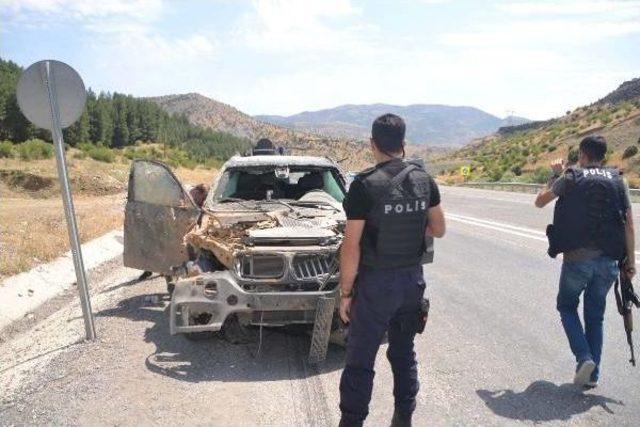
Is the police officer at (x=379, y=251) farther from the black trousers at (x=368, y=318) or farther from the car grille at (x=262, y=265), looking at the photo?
the car grille at (x=262, y=265)

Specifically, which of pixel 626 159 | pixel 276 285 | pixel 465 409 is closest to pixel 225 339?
pixel 276 285

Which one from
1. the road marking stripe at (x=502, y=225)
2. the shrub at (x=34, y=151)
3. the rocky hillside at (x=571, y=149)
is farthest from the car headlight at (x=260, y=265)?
the shrub at (x=34, y=151)

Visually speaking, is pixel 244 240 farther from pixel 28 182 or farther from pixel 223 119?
pixel 223 119

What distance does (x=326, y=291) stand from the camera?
5.73m

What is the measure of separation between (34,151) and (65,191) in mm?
42637

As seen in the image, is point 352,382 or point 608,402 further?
point 608,402

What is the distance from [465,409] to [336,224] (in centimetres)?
241

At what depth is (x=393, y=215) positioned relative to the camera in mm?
3801

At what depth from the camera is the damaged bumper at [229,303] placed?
222 inches

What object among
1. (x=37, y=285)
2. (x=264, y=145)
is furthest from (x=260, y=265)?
(x=264, y=145)

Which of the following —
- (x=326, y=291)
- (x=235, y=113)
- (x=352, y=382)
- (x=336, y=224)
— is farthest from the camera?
(x=235, y=113)

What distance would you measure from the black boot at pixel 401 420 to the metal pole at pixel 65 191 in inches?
140

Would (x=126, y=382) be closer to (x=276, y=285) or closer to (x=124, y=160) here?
(x=276, y=285)

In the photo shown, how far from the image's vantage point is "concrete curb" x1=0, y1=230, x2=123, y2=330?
800 cm
